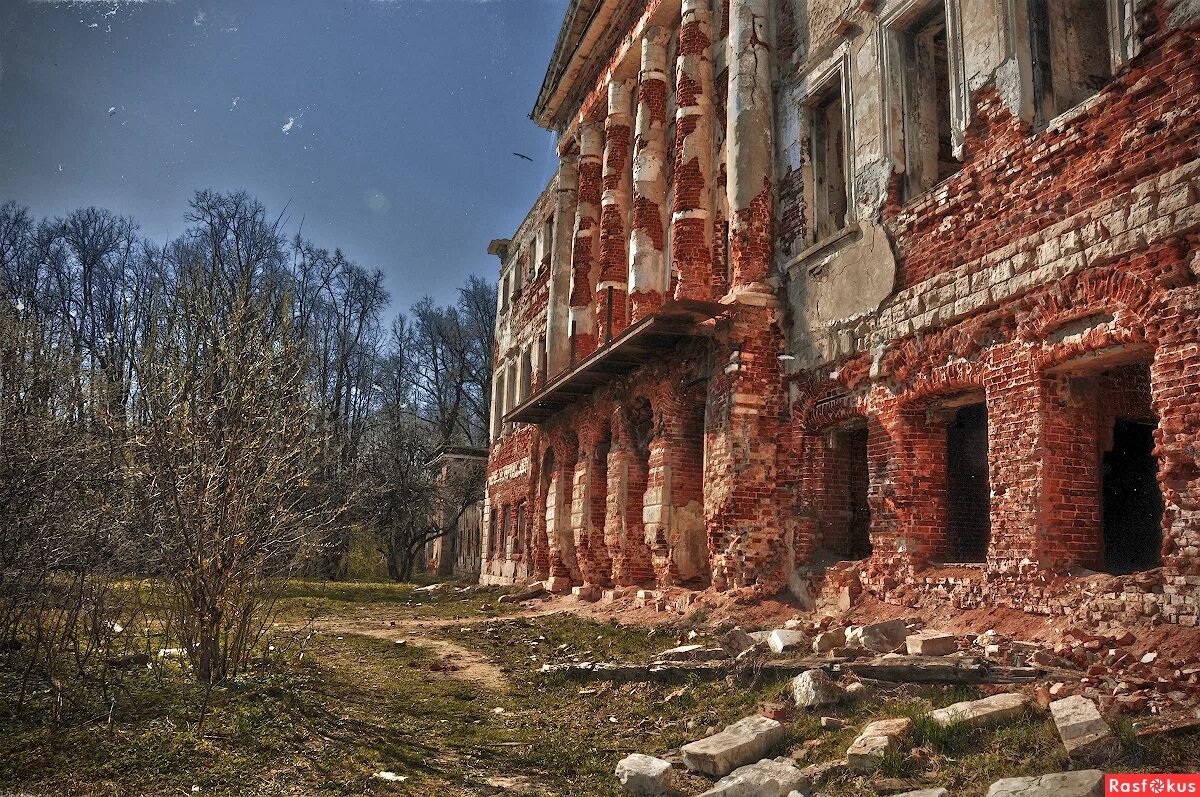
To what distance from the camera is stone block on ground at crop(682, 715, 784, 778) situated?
516 centimetres

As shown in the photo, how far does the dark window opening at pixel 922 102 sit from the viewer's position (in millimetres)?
9586

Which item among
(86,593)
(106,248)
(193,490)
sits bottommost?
(86,593)

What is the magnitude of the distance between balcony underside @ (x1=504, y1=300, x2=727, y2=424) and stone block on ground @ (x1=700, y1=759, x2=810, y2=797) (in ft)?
23.8

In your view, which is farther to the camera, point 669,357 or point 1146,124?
point 669,357

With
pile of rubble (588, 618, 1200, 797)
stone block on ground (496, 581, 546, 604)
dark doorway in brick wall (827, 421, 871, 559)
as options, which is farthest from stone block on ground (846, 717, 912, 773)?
stone block on ground (496, 581, 546, 604)

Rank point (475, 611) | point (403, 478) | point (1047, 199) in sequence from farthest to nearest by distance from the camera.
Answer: point (403, 478) → point (475, 611) → point (1047, 199)

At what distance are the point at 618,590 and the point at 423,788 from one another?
9553 mm

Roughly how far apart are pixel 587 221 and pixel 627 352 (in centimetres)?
650

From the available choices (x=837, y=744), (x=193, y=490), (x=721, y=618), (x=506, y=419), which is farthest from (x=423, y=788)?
(x=506, y=419)

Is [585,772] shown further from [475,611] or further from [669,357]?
[475,611]

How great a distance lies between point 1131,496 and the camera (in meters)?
9.27

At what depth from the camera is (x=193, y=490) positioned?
6551 millimetres

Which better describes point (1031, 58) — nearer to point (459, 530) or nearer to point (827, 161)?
→ point (827, 161)

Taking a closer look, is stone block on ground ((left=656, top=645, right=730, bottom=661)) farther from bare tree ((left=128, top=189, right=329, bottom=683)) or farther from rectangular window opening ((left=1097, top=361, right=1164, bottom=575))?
rectangular window opening ((left=1097, top=361, right=1164, bottom=575))
